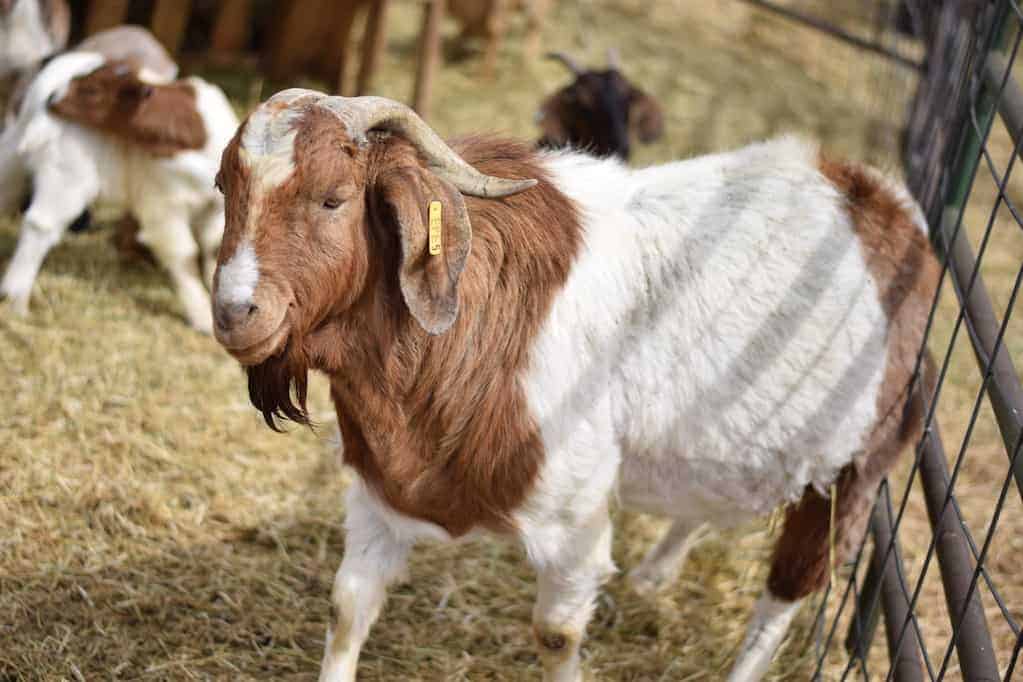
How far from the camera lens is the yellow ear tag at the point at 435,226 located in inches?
102

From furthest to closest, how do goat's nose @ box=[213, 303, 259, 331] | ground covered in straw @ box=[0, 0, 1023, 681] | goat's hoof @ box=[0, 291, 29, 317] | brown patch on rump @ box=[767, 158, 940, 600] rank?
goat's hoof @ box=[0, 291, 29, 317]
ground covered in straw @ box=[0, 0, 1023, 681]
brown patch on rump @ box=[767, 158, 940, 600]
goat's nose @ box=[213, 303, 259, 331]

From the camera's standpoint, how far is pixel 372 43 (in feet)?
25.2

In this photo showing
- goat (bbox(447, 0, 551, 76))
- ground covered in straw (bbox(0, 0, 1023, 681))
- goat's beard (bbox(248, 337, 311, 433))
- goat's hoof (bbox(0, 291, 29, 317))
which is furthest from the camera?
goat (bbox(447, 0, 551, 76))

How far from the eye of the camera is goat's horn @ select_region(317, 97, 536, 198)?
104 inches

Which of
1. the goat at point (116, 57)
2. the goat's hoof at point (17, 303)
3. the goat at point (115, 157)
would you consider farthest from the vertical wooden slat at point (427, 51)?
the goat's hoof at point (17, 303)

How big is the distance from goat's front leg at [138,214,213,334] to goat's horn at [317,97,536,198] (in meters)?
3.00

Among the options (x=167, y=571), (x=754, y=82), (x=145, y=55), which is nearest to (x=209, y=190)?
(x=145, y=55)

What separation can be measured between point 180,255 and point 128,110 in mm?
721

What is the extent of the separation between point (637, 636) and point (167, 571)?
1.67m

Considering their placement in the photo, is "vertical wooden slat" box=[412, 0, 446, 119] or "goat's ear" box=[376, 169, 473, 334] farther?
"vertical wooden slat" box=[412, 0, 446, 119]

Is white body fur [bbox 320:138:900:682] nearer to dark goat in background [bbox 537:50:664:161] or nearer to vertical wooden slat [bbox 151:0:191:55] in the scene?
dark goat in background [bbox 537:50:664:161]

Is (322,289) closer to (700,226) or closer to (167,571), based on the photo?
(700,226)

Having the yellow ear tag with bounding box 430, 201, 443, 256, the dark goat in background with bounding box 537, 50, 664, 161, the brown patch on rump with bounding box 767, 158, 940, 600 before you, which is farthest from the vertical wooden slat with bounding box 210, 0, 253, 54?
the yellow ear tag with bounding box 430, 201, 443, 256

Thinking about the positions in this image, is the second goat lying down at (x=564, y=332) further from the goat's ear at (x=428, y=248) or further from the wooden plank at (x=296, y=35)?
the wooden plank at (x=296, y=35)
